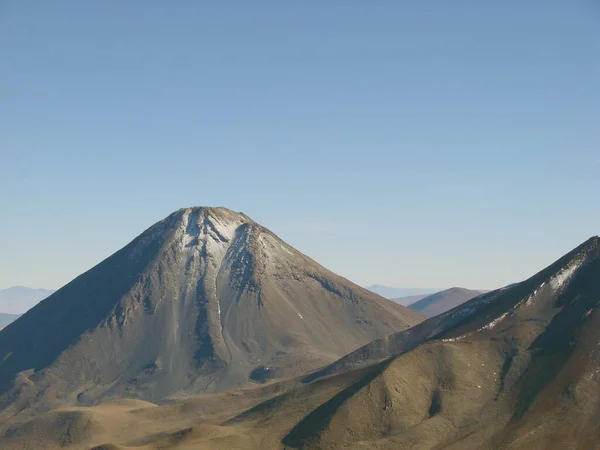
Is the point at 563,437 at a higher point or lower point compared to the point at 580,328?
lower

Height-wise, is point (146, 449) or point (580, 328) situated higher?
point (580, 328)

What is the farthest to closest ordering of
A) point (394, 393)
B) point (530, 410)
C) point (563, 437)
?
point (394, 393) < point (530, 410) < point (563, 437)

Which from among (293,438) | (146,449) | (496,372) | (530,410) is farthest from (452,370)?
(146,449)

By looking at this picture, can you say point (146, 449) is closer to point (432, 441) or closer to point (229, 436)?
point (229, 436)

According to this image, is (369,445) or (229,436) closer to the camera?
(369,445)

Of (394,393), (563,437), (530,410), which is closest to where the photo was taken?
(563,437)

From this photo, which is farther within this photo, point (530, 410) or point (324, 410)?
point (324, 410)

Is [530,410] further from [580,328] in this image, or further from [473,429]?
[580,328]

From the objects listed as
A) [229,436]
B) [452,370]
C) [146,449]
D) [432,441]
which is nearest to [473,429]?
[432,441]
